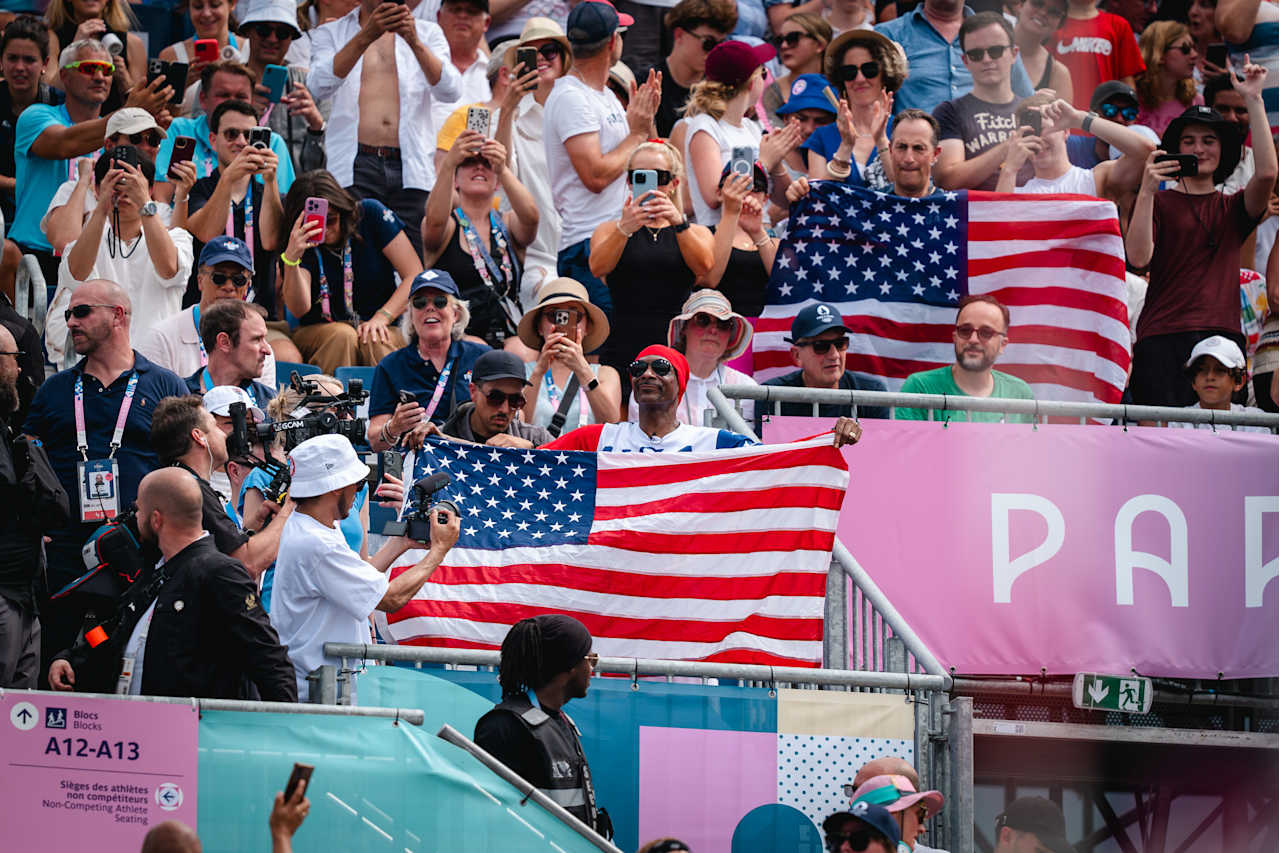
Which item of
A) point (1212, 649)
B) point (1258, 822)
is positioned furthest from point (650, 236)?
point (1258, 822)

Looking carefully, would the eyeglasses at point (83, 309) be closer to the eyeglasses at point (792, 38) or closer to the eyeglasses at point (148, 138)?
the eyeglasses at point (148, 138)

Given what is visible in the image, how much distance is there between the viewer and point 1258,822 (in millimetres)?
10766

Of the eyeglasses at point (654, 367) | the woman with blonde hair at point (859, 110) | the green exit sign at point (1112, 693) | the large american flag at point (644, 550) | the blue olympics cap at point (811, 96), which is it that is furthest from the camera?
the blue olympics cap at point (811, 96)

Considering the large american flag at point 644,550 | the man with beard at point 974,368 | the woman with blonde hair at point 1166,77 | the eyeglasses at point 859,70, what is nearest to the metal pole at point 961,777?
the large american flag at point 644,550

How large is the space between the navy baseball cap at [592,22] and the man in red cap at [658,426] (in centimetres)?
395

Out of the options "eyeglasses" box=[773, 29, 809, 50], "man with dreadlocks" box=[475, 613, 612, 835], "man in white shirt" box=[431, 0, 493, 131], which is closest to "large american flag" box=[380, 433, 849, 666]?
"man with dreadlocks" box=[475, 613, 612, 835]

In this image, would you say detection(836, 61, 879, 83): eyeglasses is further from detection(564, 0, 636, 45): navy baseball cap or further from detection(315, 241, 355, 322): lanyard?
detection(315, 241, 355, 322): lanyard

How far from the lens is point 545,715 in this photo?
22.3ft

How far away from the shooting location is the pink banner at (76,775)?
6.11m

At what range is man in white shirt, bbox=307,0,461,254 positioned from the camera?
519 inches

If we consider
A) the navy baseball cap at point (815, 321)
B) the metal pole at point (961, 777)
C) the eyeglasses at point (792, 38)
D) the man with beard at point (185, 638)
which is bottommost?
→ the metal pole at point (961, 777)

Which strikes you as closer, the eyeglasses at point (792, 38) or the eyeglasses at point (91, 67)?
the eyeglasses at point (91, 67)

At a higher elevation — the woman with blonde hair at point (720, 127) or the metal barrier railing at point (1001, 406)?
the woman with blonde hair at point (720, 127)

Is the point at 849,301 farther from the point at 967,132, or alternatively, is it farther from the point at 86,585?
the point at 86,585
